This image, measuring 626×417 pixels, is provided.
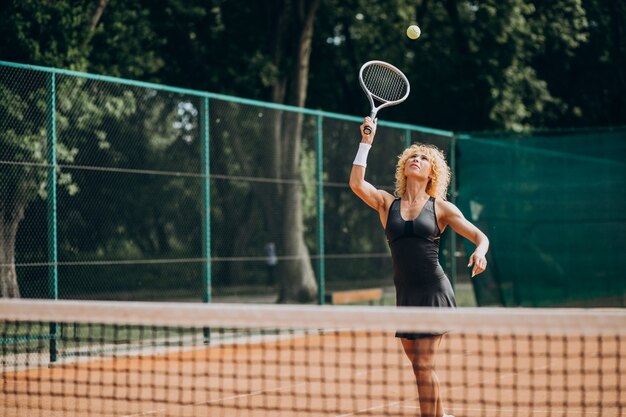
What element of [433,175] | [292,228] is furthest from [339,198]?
[433,175]

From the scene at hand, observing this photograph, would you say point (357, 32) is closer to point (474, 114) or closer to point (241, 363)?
point (474, 114)

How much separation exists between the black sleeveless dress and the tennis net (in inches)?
12.0

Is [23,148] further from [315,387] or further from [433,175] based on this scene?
[433,175]

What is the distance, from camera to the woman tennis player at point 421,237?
197 inches

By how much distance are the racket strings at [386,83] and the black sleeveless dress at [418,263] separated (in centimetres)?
197

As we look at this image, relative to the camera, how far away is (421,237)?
5.22 m

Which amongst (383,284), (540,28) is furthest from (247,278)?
(540,28)

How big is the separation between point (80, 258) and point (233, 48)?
296 inches

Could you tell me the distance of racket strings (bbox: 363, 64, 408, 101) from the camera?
23.1 ft

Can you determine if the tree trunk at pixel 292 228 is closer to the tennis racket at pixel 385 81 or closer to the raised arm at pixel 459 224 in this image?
the tennis racket at pixel 385 81

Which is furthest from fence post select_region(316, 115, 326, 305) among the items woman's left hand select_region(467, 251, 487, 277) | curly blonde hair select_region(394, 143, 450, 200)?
woman's left hand select_region(467, 251, 487, 277)

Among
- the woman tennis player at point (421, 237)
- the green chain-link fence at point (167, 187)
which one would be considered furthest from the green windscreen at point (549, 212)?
the woman tennis player at point (421, 237)

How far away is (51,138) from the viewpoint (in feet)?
30.9

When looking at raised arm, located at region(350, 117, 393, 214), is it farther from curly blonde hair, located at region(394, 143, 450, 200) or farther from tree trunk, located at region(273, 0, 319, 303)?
tree trunk, located at region(273, 0, 319, 303)
